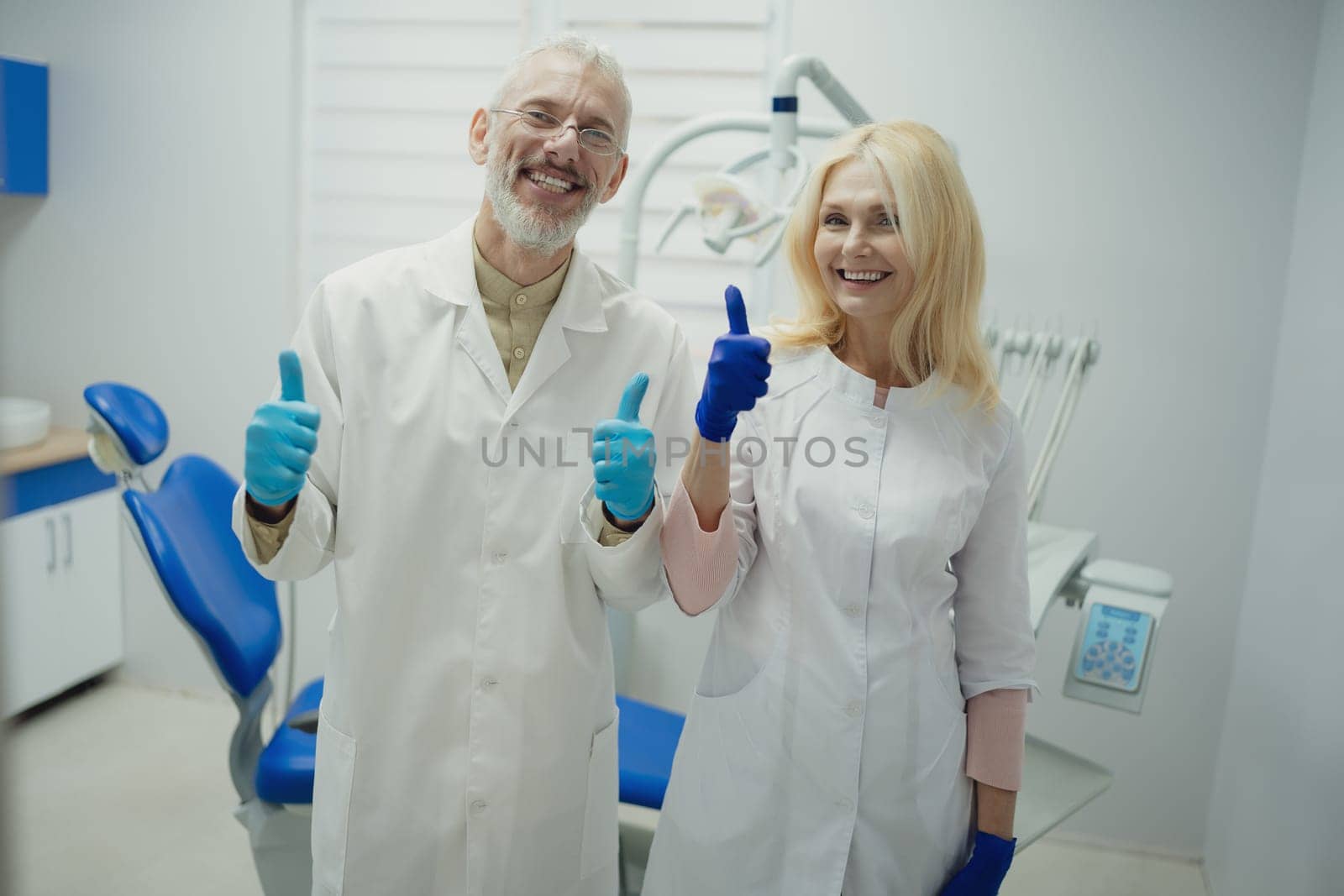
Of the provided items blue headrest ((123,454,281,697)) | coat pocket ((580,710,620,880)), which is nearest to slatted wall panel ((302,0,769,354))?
blue headrest ((123,454,281,697))

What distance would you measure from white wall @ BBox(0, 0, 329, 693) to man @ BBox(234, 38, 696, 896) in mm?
1931

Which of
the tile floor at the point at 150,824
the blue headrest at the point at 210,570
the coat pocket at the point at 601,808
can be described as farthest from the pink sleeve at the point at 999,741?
the blue headrest at the point at 210,570

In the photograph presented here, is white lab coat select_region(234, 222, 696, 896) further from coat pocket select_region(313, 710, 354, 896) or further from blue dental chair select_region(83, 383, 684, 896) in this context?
blue dental chair select_region(83, 383, 684, 896)

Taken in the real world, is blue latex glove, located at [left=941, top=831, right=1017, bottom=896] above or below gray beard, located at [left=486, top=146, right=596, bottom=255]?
below

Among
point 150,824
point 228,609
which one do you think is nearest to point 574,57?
point 228,609

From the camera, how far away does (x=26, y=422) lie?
285 cm

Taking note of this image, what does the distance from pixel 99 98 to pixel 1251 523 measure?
349 cm

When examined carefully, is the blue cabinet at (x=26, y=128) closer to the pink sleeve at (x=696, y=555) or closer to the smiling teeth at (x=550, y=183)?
the smiling teeth at (x=550, y=183)

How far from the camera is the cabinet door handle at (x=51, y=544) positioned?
9.52 feet

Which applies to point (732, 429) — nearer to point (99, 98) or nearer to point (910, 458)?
point (910, 458)

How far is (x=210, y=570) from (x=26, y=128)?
1985mm

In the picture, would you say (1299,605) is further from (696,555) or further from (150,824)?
(150,824)

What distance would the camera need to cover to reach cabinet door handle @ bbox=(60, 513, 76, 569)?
116 inches

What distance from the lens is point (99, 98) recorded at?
3.04m
